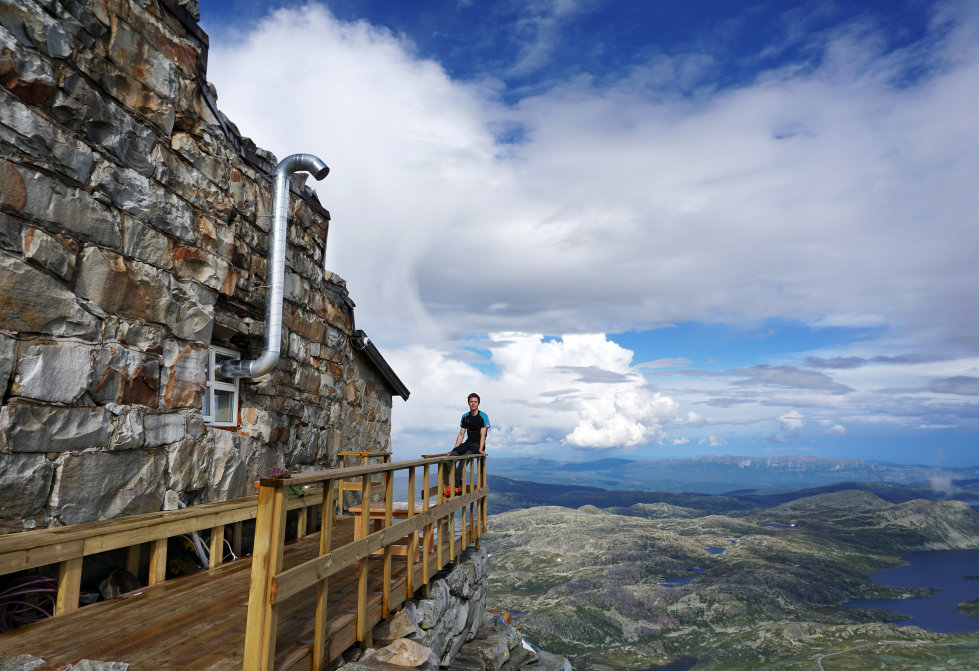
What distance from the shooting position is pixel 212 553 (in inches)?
234

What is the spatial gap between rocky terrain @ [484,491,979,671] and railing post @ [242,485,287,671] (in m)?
70.8

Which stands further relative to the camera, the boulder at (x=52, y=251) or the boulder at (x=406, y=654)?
the boulder at (x=406, y=654)

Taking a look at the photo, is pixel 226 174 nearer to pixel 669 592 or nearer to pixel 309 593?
pixel 309 593

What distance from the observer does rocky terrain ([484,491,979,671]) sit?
6731 cm

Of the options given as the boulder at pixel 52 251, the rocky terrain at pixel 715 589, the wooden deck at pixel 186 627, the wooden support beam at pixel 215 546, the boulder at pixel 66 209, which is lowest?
the rocky terrain at pixel 715 589

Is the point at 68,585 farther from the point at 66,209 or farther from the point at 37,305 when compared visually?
the point at 66,209

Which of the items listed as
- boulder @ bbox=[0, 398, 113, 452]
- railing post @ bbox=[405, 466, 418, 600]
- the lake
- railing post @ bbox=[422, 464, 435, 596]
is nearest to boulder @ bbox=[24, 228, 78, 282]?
boulder @ bbox=[0, 398, 113, 452]

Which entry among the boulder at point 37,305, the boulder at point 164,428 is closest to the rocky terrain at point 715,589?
the boulder at point 164,428

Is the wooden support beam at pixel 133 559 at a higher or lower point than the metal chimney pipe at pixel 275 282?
lower

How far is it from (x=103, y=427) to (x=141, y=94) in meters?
3.15

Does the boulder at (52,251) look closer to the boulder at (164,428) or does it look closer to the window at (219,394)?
the boulder at (164,428)

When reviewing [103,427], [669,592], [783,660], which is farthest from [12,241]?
[669,592]

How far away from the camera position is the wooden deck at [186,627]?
11.2 ft

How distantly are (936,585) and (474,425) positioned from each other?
499 ft
